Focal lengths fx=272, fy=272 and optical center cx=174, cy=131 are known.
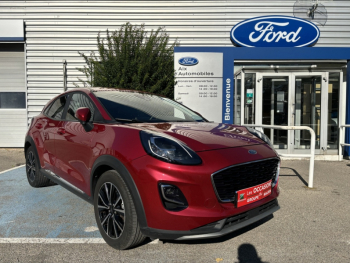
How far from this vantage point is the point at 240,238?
265 cm

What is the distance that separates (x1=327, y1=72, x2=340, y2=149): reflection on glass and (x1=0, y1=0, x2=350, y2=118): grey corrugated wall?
4.98 ft

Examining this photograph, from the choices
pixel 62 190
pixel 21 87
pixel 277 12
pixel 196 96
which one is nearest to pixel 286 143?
pixel 196 96

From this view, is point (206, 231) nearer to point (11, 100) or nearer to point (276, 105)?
point (276, 105)

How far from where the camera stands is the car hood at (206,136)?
227cm

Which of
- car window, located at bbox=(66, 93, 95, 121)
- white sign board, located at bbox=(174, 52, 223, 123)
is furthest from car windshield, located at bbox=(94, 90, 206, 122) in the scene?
white sign board, located at bbox=(174, 52, 223, 123)

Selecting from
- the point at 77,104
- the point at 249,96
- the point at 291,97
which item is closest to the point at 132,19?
the point at 249,96

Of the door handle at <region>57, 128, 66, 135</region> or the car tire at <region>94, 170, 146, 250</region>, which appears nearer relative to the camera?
the car tire at <region>94, 170, 146, 250</region>

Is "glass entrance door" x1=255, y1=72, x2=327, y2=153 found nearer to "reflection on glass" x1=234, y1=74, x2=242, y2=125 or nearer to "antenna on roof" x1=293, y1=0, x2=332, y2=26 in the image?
"reflection on glass" x1=234, y1=74, x2=242, y2=125

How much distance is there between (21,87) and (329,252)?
1004 centimetres

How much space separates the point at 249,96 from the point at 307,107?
1806 millimetres

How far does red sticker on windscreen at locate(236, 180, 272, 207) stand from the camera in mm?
2207

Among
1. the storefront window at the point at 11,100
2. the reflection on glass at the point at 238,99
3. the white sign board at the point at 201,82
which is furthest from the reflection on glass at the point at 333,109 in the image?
the storefront window at the point at 11,100

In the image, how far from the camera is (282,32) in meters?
8.36

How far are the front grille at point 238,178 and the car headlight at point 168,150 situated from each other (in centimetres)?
23
